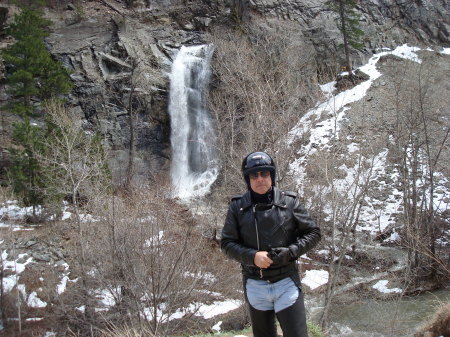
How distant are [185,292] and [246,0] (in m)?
26.2

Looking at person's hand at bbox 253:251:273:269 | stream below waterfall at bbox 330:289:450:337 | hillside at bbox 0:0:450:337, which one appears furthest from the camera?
hillside at bbox 0:0:450:337

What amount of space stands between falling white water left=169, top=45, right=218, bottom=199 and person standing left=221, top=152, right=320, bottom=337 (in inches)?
801

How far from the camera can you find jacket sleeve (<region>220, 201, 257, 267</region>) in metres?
3.02

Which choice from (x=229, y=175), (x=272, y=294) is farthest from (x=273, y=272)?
(x=229, y=175)

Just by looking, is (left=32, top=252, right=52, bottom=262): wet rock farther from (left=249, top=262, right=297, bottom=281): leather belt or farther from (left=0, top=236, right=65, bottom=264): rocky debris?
(left=249, top=262, right=297, bottom=281): leather belt

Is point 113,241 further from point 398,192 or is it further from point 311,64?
point 311,64

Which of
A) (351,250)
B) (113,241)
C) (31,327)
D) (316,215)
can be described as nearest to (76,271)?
(31,327)

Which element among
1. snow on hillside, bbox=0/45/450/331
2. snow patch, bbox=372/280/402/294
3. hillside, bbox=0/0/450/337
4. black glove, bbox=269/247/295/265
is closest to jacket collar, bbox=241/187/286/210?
black glove, bbox=269/247/295/265

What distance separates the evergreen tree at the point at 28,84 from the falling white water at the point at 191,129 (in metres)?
6.90

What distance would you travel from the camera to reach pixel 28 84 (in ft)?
70.8

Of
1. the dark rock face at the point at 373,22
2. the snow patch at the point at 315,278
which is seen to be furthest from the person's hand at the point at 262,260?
the dark rock face at the point at 373,22

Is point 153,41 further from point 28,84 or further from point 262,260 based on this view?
point 262,260

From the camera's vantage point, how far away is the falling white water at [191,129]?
24500 millimetres

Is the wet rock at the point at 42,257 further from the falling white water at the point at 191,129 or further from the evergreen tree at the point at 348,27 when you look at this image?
the evergreen tree at the point at 348,27
